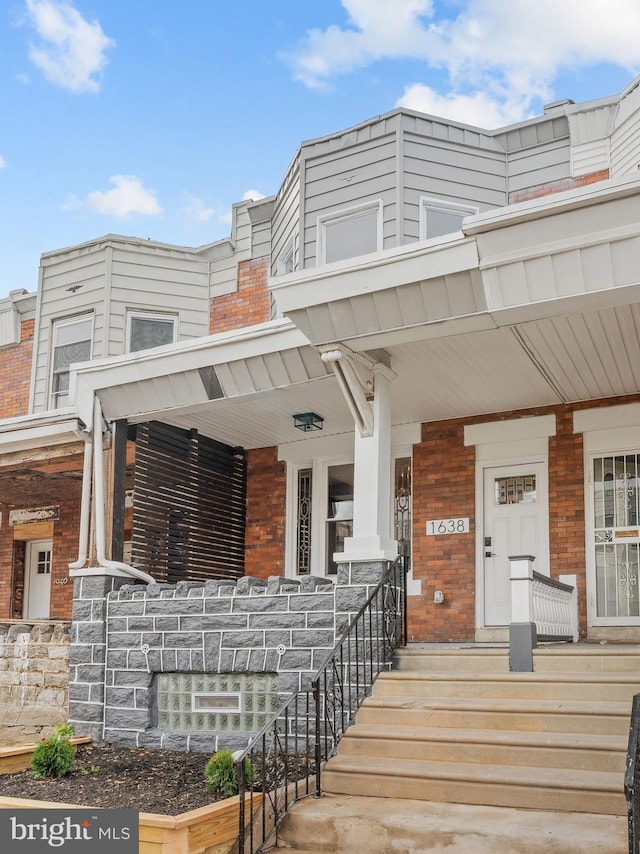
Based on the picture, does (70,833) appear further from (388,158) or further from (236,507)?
(388,158)

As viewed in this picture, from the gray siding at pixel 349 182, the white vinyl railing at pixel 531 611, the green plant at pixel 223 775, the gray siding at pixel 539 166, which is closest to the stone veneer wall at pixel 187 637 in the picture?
the white vinyl railing at pixel 531 611

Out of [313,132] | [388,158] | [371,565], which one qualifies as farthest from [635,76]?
[371,565]

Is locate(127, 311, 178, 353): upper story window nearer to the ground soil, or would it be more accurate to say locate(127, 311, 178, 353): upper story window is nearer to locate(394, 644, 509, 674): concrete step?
the ground soil

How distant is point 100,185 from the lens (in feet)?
61.3

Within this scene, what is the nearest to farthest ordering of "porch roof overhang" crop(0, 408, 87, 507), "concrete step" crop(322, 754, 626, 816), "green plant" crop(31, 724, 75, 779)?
"concrete step" crop(322, 754, 626, 816)
"green plant" crop(31, 724, 75, 779)
"porch roof overhang" crop(0, 408, 87, 507)

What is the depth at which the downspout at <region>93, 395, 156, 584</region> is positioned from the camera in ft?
35.3

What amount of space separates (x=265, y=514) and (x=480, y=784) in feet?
22.7

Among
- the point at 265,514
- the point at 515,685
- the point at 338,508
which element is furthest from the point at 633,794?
the point at 265,514

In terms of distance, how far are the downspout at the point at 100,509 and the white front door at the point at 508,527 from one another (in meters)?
4.04

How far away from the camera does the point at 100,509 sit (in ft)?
35.8

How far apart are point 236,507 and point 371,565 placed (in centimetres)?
466

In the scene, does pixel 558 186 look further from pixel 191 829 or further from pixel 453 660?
pixel 191 829

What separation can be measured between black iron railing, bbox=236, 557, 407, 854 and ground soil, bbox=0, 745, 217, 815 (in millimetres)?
597

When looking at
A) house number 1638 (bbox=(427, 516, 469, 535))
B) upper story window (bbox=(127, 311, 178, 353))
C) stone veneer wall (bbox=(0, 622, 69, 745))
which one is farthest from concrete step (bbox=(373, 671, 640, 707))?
upper story window (bbox=(127, 311, 178, 353))
